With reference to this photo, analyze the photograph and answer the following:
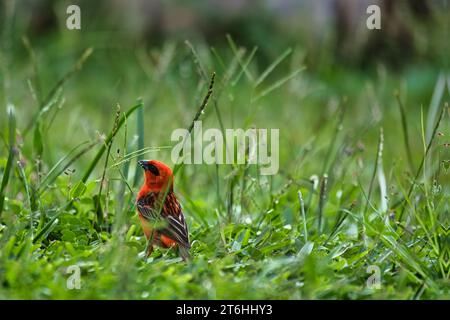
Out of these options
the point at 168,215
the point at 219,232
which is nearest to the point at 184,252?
the point at 168,215

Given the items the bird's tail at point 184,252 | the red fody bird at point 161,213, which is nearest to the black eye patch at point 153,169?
the red fody bird at point 161,213

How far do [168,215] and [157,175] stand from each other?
17 centimetres

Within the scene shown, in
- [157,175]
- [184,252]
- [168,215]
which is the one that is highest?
[157,175]

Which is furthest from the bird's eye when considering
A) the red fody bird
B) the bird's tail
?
the bird's tail

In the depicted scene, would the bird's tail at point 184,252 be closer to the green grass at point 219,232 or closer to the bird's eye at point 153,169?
the green grass at point 219,232

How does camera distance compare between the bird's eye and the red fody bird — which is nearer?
the red fody bird

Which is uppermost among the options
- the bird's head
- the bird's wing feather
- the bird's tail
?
the bird's head

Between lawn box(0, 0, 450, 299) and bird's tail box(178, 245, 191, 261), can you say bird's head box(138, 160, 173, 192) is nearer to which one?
lawn box(0, 0, 450, 299)

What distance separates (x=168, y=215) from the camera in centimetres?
294

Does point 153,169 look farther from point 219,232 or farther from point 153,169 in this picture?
point 219,232

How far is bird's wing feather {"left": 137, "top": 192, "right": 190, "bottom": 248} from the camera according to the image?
2895mm

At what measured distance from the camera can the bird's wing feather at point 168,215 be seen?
2895 mm

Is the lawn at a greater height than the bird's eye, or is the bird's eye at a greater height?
the bird's eye

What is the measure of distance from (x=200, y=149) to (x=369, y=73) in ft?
13.3
